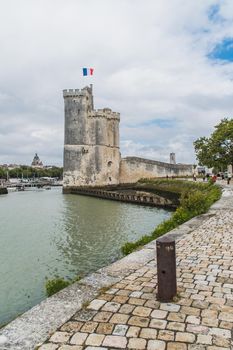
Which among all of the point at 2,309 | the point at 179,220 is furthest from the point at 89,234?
the point at 2,309

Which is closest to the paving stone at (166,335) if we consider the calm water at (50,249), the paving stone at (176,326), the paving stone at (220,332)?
the paving stone at (176,326)

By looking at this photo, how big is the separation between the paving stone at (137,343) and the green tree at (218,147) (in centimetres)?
3091

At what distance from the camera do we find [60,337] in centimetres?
410

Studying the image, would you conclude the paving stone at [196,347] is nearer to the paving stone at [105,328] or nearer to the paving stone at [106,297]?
Answer: the paving stone at [105,328]

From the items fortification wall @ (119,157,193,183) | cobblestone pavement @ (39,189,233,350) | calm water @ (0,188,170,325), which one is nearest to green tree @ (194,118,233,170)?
calm water @ (0,188,170,325)

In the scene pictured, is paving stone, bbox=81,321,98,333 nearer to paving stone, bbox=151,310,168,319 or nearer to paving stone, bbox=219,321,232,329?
paving stone, bbox=151,310,168,319

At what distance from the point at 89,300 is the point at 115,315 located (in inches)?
27.0

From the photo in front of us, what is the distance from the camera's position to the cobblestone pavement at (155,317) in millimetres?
3926

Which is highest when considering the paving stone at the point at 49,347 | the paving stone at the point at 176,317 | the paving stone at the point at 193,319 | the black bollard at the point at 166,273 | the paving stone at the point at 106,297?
the black bollard at the point at 166,273

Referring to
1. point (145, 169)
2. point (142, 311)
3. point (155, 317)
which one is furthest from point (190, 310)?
point (145, 169)

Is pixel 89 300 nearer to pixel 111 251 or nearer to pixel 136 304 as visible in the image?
pixel 136 304

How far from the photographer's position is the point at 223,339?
396 cm

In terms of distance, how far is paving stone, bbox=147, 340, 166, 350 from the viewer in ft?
12.4

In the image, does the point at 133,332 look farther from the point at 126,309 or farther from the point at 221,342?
the point at 221,342
